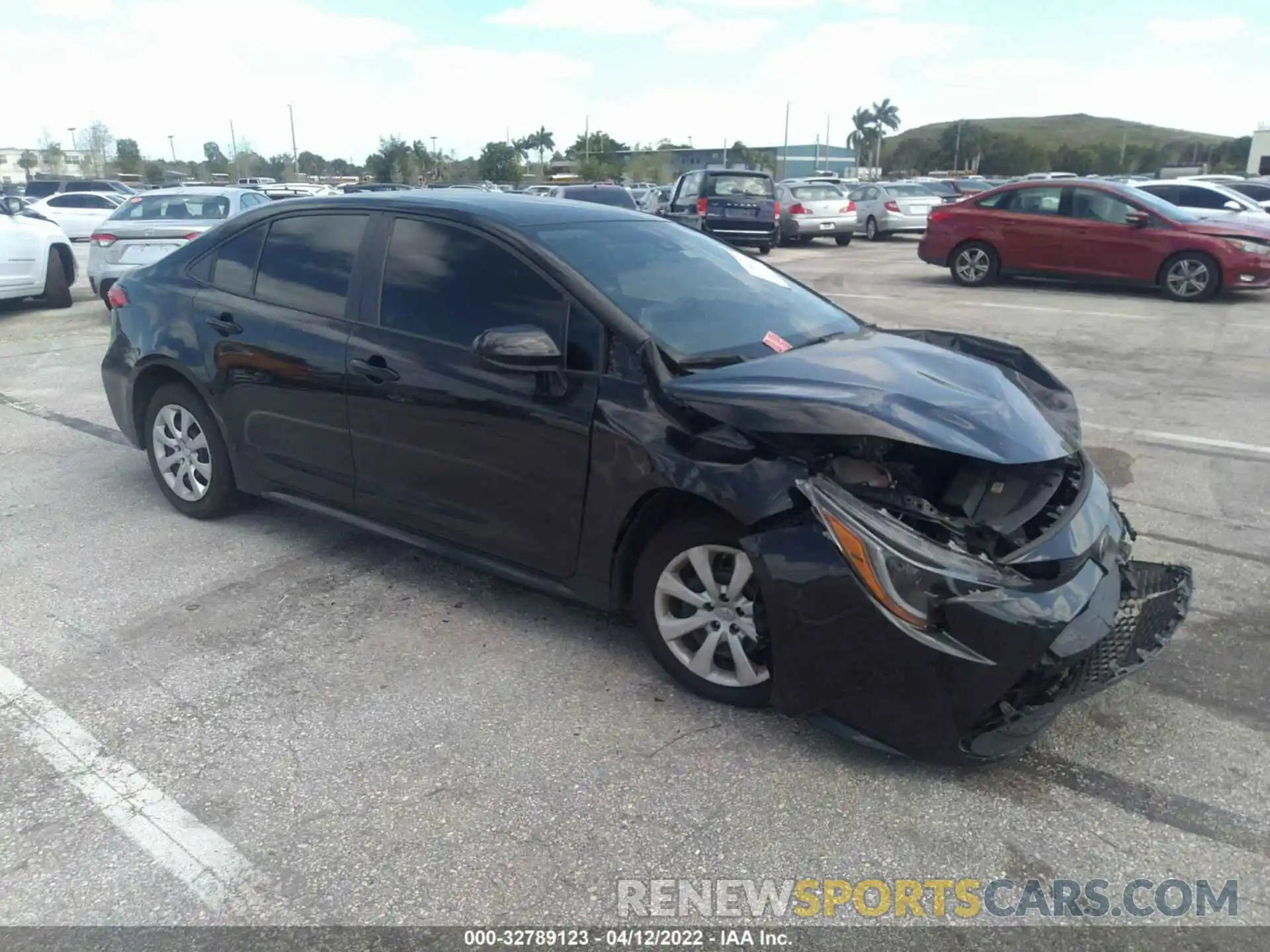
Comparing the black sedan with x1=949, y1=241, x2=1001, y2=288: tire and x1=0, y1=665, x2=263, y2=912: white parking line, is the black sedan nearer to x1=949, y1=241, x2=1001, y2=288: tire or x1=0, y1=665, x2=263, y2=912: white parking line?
x1=0, y1=665, x2=263, y2=912: white parking line

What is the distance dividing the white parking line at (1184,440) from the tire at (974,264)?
8.30 meters

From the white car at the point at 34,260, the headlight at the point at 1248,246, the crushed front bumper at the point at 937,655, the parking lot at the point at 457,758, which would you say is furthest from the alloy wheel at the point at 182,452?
the headlight at the point at 1248,246

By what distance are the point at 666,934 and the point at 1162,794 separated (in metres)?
1.54

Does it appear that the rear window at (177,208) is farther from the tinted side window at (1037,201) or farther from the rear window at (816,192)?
the rear window at (816,192)

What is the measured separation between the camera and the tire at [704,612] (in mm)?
3271

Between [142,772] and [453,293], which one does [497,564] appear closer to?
[453,293]

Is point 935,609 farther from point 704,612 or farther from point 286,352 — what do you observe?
point 286,352

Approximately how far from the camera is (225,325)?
4.77 meters

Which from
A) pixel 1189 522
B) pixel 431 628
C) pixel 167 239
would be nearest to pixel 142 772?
pixel 431 628

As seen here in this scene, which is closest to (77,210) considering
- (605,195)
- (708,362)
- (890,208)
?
(605,195)

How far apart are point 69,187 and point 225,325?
32000mm

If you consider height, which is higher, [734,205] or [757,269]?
[757,269]

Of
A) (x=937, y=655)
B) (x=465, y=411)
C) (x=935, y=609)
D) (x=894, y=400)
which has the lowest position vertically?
(x=937, y=655)

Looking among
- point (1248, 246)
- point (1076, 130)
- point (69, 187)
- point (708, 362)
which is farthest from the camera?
point (1076, 130)
